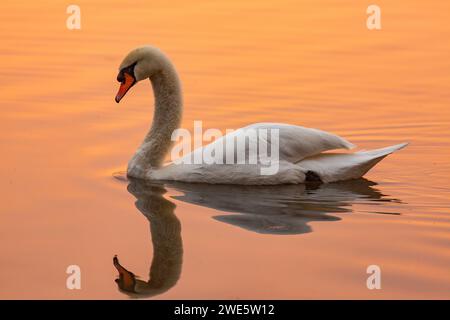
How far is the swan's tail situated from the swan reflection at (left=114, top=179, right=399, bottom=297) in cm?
8

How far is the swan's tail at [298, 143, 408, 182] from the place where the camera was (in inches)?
364

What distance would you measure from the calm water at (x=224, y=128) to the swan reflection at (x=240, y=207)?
0.02m

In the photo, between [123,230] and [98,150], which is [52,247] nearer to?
[123,230]

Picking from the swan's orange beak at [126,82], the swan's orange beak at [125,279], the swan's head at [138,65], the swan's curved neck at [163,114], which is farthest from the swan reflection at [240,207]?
the swan's head at [138,65]

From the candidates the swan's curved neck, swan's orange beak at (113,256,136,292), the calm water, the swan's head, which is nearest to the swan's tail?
the calm water

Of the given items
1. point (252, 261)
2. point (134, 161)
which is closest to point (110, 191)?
point (134, 161)

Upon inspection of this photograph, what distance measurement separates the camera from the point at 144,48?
9641 mm

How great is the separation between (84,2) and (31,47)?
3.32 meters

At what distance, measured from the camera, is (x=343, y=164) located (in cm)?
932

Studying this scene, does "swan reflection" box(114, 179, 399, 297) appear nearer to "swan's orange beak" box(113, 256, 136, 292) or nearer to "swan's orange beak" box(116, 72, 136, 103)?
"swan's orange beak" box(113, 256, 136, 292)

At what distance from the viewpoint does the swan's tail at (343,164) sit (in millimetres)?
9242

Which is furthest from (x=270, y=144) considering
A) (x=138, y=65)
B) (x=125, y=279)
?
(x=125, y=279)

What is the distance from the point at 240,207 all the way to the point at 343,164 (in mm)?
1293

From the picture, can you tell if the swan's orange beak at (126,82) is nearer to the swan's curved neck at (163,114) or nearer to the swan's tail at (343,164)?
the swan's curved neck at (163,114)
